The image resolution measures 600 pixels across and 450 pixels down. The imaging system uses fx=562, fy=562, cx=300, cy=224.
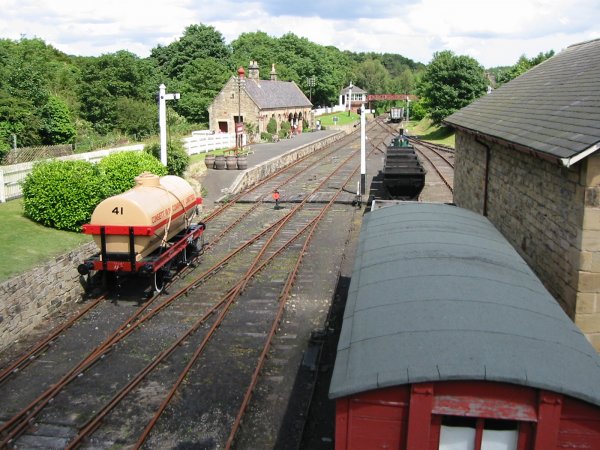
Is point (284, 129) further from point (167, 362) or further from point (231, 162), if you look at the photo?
point (167, 362)

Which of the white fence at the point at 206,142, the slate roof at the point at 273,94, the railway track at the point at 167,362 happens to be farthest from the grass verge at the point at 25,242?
the slate roof at the point at 273,94

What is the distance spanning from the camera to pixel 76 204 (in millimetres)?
15062

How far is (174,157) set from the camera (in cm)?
2553

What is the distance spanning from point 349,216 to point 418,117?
66.0 meters

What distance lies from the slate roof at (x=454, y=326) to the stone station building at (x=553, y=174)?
5.22 ft

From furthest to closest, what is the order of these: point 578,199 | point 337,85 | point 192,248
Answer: point 337,85 → point 192,248 → point 578,199

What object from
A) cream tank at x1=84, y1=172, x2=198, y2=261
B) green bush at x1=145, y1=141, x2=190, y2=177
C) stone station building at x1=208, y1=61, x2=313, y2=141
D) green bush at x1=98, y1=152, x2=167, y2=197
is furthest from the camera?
stone station building at x1=208, y1=61, x2=313, y2=141

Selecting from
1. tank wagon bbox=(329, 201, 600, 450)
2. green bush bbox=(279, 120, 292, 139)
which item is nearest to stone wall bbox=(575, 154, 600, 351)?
tank wagon bbox=(329, 201, 600, 450)

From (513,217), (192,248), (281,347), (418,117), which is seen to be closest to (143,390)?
(281,347)

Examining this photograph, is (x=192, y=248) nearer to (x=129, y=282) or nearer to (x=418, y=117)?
(x=129, y=282)

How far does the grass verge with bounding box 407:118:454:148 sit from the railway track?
33.5 m

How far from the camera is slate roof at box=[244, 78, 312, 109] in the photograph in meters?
52.4

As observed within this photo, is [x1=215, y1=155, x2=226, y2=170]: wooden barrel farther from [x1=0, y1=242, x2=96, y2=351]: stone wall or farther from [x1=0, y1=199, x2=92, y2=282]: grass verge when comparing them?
[x1=0, y1=242, x2=96, y2=351]: stone wall

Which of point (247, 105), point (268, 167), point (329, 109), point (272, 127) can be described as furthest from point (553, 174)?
point (329, 109)
